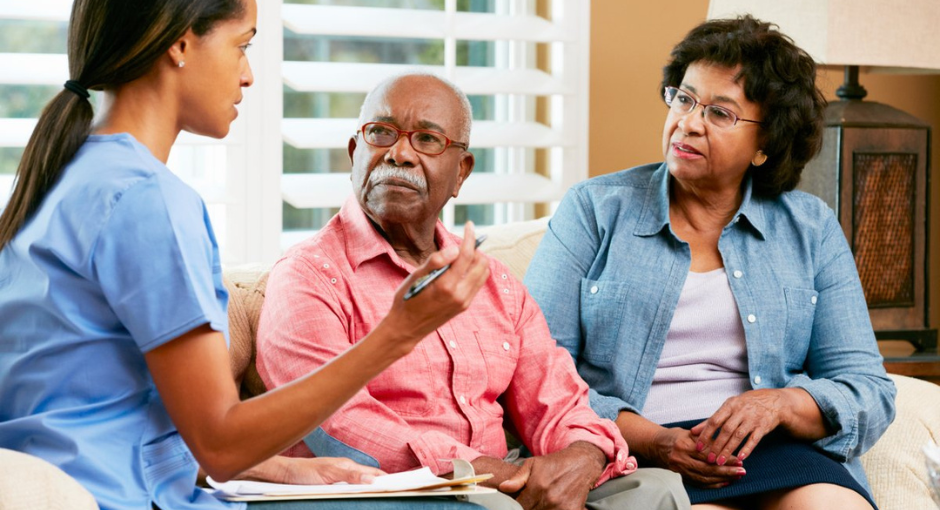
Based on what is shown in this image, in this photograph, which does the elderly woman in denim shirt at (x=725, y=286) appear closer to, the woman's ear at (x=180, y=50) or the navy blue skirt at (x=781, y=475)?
the navy blue skirt at (x=781, y=475)

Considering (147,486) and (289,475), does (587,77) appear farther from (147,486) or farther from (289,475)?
(147,486)

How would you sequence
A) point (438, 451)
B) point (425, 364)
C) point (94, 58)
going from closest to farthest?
point (94, 58), point (438, 451), point (425, 364)

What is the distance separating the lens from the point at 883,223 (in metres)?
2.77

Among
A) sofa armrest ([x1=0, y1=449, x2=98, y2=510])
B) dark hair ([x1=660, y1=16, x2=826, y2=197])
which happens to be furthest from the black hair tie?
dark hair ([x1=660, y1=16, x2=826, y2=197])

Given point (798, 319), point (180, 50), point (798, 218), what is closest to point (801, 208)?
point (798, 218)

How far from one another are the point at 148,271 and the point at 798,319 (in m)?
1.39

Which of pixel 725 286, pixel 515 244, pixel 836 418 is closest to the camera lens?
pixel 836 418

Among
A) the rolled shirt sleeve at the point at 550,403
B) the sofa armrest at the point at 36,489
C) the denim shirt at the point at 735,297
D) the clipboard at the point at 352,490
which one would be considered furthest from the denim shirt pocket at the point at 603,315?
the sofa armrest at the point at 36,489

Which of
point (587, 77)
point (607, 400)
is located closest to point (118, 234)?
point (607, 400)

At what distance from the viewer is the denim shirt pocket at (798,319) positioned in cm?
215

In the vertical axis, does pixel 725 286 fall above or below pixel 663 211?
below

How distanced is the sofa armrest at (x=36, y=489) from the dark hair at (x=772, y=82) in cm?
152

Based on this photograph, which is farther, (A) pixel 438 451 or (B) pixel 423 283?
(A) pixel 438 451

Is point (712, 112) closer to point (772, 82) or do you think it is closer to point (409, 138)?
point (772, 82)
